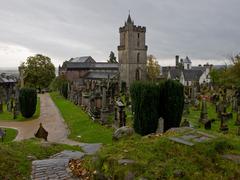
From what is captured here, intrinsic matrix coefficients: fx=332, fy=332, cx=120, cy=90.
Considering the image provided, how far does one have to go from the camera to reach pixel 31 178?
8.43 meters

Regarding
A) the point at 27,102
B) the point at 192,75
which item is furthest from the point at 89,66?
the point at 27,102

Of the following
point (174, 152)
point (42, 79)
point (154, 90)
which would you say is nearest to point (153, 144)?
point (174, 152)

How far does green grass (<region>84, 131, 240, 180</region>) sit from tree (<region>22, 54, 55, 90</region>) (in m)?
68.1

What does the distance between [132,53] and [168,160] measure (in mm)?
59430

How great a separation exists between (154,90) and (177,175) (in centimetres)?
1039

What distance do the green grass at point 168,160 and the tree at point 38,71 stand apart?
224 feet

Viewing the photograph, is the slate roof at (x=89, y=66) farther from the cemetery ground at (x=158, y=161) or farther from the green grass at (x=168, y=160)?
the green grass at (x=168, y=160)

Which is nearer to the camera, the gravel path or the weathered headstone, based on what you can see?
the weathered headstone

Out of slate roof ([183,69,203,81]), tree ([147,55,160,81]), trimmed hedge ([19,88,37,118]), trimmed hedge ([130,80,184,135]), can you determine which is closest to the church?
tree ([147,55,160,81])

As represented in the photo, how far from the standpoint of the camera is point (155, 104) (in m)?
17.3

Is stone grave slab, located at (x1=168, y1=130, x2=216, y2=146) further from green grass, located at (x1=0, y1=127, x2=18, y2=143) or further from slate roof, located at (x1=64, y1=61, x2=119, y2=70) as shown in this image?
slate roof, located at (x1=64, y1=61, x2=119, y2=70)

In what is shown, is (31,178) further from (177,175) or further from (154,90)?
(154,90)

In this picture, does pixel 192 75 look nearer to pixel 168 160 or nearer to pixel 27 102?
pixel 27 102

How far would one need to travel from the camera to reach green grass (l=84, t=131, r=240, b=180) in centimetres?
712
